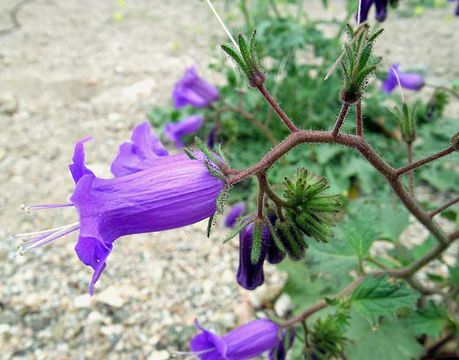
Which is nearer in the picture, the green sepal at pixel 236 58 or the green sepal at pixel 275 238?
the green sepal at pixel 236 58

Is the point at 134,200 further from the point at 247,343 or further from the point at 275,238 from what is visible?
the point at 247,343

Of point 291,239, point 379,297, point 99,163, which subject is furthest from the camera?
point 99,163

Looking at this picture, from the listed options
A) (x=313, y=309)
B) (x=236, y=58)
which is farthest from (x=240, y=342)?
(x=236, y=58)

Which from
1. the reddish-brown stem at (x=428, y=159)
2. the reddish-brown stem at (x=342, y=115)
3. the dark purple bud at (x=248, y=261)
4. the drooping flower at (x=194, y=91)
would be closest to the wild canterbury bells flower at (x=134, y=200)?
the dark purple bud at (x=248, y=261)

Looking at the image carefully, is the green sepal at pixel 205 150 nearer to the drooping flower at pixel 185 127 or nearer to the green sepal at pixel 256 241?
the green sepal at pixel 256 241

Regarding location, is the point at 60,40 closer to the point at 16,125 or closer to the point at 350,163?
the point at 16,125

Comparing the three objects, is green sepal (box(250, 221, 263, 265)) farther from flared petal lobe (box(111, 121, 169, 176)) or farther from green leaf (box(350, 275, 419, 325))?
green leaf (box(350, 275, 419, 325))

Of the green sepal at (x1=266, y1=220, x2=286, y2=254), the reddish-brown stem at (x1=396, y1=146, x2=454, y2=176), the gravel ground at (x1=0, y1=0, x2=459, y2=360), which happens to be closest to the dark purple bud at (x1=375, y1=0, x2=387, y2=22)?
the reddish-brown stem at (x1=396, y1=146, x2=454, y2=176)
